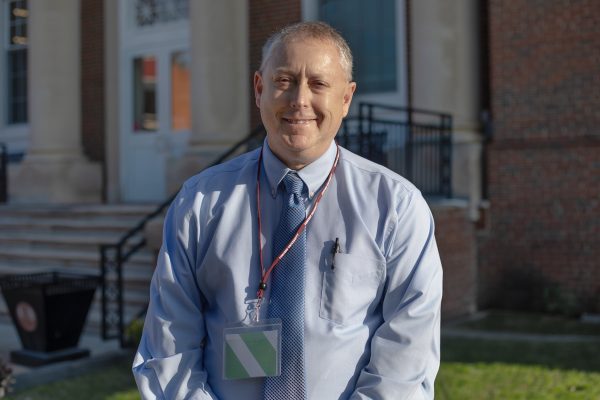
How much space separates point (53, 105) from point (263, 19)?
12.5 feet

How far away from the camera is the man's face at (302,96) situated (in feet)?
6.88

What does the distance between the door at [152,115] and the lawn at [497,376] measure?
20.7 ft

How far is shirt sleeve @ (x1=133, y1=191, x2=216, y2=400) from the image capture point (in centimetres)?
212

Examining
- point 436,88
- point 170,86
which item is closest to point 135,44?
point 170,86

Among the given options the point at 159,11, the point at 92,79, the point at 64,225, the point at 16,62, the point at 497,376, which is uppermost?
the point at 159,11

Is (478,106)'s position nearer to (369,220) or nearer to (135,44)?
(135,44)

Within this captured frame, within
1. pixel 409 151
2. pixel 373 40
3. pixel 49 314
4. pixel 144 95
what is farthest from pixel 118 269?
pixel 144 95

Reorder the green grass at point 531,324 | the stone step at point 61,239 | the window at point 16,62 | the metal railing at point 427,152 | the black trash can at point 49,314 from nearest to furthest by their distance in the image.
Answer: the black trash can at point 49,314 < the green grass at point 531,324 < the metal railing at point 427,152 < the stone step at point 61,239 < the window at point 16,62

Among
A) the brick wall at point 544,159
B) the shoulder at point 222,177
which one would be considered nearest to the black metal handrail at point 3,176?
the brick wall at point 544,159

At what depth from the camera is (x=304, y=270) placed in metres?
2.13

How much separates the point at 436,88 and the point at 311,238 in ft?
24.7

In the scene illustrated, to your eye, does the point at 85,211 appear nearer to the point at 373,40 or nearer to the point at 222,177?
the point at 373,40

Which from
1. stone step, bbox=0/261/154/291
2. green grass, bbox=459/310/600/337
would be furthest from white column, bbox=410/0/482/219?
stone step, bbox=0/261/154/291

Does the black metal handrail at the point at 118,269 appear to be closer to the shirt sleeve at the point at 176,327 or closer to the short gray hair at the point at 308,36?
the shirt sleeve at the point at 176,327
